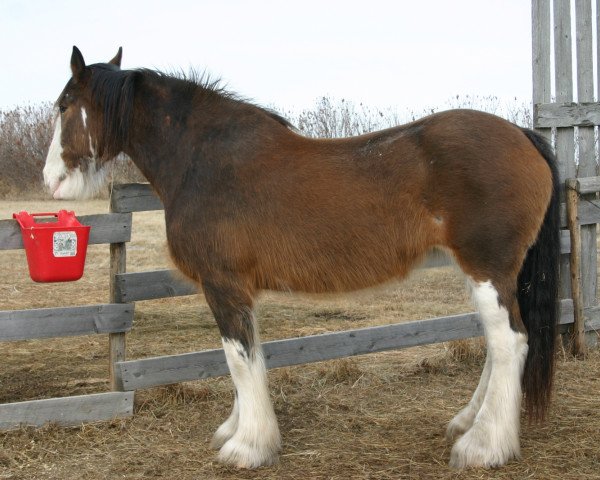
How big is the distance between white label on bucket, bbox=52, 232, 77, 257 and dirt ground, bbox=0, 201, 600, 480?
0.63 metres

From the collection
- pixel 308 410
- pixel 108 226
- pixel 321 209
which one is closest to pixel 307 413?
pixel 308 410

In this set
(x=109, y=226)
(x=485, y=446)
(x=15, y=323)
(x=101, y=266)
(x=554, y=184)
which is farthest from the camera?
(x=101, y=266)

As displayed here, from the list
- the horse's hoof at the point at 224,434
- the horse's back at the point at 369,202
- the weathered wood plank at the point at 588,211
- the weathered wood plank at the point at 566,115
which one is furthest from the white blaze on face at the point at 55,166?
the weathered wood plank at the point at 588,211

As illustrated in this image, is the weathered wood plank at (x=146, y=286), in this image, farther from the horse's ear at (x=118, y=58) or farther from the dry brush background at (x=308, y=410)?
the horse's ear at (x=118, y=58)

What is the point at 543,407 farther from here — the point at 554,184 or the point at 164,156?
the point at 164,156

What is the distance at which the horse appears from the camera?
154 inches

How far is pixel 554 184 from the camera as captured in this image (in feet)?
13.7

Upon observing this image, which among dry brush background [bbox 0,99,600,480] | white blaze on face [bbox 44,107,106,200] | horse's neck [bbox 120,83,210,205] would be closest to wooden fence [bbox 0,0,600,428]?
dry brush background [bbox 0,99,600,480]

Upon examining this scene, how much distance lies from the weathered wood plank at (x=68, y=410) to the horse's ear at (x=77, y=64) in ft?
7.37

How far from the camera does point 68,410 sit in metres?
4.71

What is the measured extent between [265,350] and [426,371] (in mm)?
1679

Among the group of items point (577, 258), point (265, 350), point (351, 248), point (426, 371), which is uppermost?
point (351, 248)

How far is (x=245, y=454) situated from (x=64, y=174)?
220 cm

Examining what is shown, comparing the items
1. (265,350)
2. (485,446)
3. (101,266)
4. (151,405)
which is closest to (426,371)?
(265,350)
